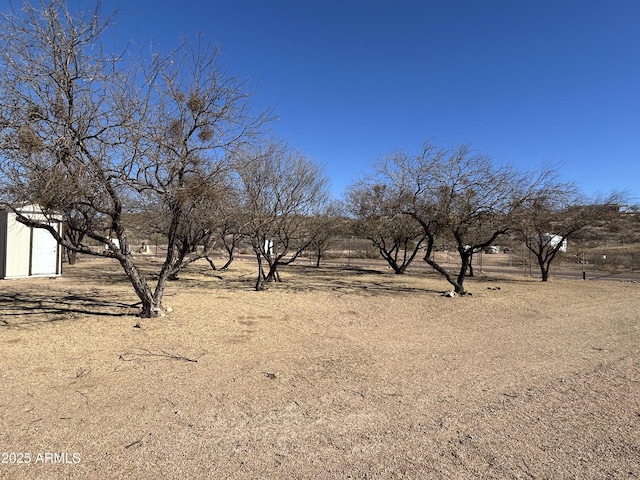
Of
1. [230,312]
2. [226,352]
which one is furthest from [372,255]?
[226,352]

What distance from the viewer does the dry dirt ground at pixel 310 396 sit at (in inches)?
116

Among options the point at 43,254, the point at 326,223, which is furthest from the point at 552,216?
the point at 43,254

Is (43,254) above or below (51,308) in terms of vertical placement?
above

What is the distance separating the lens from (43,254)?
1608cm

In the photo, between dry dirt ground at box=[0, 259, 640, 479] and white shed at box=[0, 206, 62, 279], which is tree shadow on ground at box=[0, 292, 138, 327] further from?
white shed at box=[0, 206, 62, 279]

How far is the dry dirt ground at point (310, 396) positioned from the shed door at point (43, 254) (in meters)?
7.79

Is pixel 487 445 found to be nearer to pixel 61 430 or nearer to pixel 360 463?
pixel 360 463

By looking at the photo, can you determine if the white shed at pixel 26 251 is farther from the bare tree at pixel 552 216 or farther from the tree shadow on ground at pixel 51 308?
the bare tree at pixel 552 216

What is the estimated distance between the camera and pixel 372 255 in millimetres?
41562

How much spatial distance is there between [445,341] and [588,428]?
3769 mm

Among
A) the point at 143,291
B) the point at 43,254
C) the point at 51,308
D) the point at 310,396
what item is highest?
the point at 43,254

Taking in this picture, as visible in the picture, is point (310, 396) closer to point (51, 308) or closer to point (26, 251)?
point (51, 308)

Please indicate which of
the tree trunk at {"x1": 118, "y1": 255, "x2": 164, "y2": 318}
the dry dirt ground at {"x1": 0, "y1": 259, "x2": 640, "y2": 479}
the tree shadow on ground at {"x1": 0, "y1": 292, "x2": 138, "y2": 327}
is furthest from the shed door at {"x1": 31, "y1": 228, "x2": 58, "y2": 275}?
the tree trunk at {"x1": 118, "y1": 255, "x2": 164, "y2": 318}

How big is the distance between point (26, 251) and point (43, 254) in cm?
71
